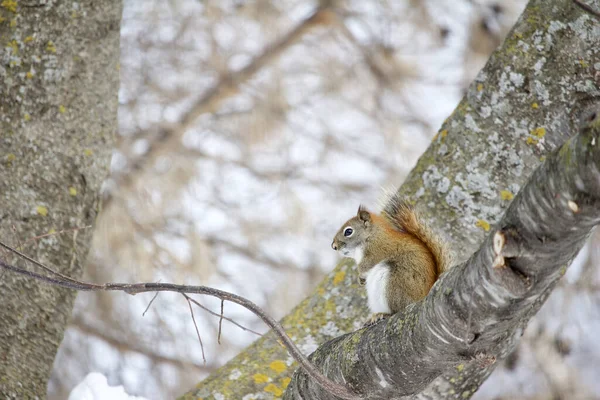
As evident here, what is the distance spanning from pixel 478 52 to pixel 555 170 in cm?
223

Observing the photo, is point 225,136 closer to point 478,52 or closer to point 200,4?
point 200,4

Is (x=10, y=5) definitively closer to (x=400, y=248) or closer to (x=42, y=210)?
(x=42, y=210)

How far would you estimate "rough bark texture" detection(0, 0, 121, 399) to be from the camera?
1.62 metres

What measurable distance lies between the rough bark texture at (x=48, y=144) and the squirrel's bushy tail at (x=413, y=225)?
2.58 feet

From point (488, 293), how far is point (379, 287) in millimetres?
501

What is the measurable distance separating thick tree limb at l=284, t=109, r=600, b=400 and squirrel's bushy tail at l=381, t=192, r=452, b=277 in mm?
302

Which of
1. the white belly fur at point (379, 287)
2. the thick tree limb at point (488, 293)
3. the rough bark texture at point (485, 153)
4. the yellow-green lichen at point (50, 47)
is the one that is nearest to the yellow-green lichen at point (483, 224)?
the rough bark texture at point (485, 153)

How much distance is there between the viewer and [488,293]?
3.14 feet

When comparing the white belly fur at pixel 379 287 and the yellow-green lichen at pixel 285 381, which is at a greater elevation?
the yellow-green lichen at pixel 285 381

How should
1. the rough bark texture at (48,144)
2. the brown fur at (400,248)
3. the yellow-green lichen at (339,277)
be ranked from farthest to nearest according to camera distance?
the yellow-green lichen at (339,277), the rough bark texture at (48,144), the brown fur at (400,248)

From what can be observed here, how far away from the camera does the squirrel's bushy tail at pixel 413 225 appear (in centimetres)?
147

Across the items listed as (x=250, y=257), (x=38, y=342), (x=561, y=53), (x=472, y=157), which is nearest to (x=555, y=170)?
(x=472, y=157)

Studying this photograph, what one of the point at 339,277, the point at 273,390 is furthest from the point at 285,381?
the point at 339,277

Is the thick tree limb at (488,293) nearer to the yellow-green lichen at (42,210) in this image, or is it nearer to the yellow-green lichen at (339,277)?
the yellow-green lichen at (339,277)
